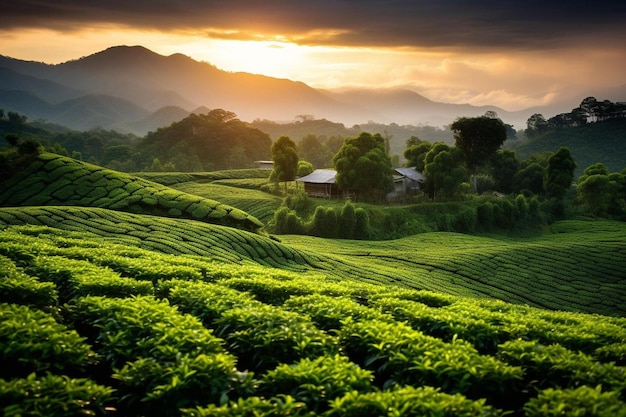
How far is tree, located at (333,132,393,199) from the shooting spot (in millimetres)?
64062

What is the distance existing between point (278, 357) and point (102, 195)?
36149 millimetres

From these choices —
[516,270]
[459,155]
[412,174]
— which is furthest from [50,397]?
[412,174]

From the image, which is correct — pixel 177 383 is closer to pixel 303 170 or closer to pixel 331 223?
pixel 331 223

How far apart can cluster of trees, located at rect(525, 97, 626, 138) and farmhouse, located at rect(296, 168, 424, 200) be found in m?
89.0

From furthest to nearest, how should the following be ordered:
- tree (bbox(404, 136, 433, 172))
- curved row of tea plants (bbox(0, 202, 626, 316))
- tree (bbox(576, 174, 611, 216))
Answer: tree (bbox(404, 136, 433, 172))
tree (bbox(576, 174, 611, 216))
curved row of tea plants (bbox(0, 202, 626, 316))

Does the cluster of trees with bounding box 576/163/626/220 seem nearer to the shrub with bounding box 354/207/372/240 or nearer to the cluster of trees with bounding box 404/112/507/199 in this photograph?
the cluster of trees with bounding box 404/112/507/199

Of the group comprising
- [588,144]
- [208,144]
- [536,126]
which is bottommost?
[208,144]

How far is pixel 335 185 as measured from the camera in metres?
70.1

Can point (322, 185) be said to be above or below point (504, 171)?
below

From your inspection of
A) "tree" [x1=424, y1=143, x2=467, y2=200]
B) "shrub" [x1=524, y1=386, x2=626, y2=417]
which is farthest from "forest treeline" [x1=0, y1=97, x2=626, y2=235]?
"shrub" [x1=524, y1=386, x2=626, y2=417]

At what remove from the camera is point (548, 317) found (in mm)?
11570

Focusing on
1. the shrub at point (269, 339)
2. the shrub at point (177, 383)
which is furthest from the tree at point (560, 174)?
the shrub at point (177, 383)

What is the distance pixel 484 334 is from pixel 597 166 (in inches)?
3261

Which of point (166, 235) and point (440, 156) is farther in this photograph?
point (440, 156)
